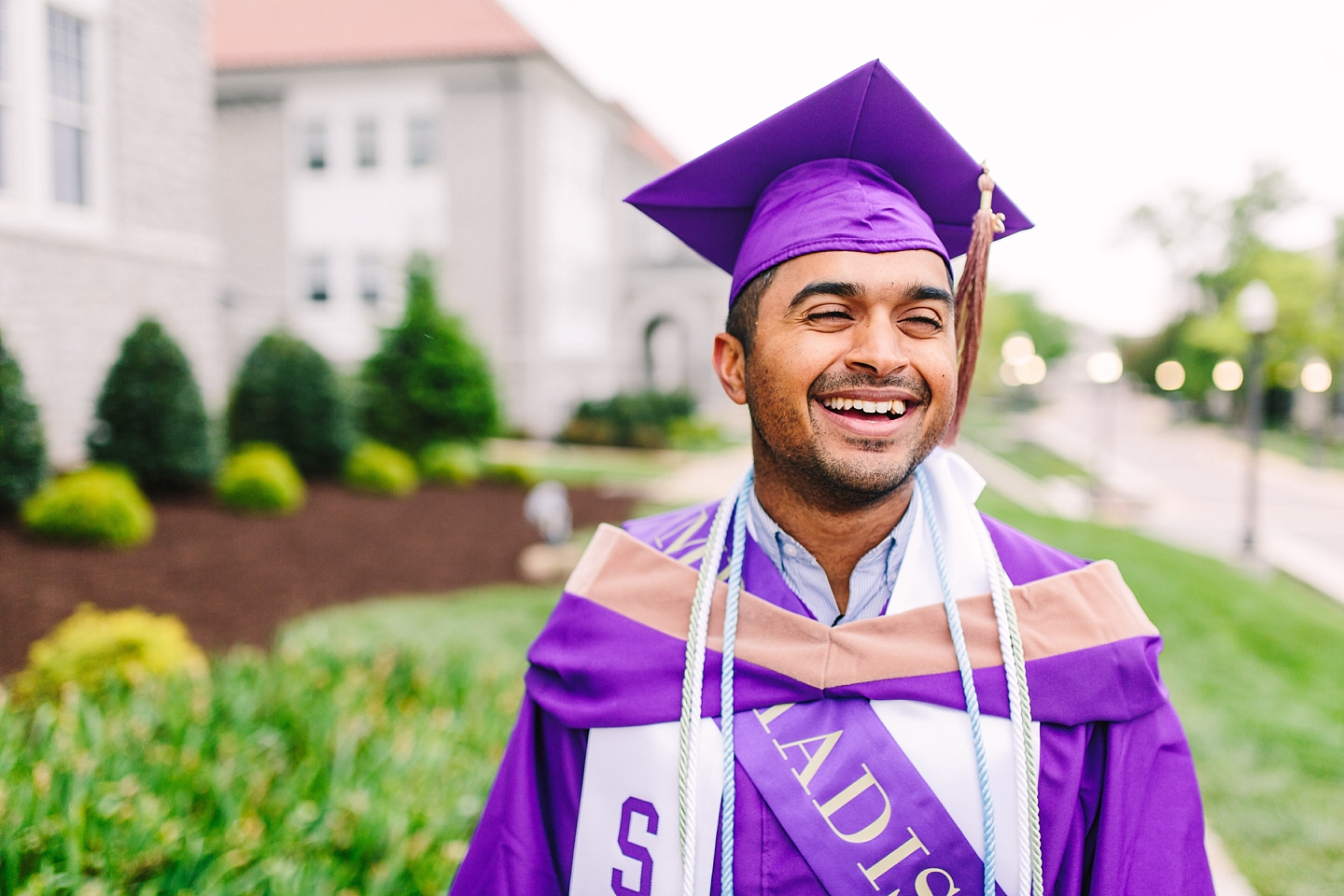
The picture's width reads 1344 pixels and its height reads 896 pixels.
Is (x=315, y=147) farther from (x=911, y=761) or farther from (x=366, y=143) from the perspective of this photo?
(x=911, y=761)

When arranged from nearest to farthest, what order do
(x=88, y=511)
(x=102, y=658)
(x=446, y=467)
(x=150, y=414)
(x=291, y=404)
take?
(x=102, y=658)
(x=88, y=511)
(x=150, y=414)
(x=291, y=404)
(x=446, y=467)

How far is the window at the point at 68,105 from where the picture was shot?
8461 millimetres

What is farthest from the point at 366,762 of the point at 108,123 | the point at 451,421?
the point at 451,421

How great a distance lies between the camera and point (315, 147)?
20.6 metres

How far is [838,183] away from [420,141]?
2062cm

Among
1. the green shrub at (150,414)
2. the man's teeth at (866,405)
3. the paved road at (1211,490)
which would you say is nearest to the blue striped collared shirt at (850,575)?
the man's teeth at (866,405)

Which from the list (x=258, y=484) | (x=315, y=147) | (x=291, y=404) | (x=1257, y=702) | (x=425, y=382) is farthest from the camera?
(x=315, y=147)

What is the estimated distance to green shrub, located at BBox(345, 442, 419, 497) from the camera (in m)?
12.1

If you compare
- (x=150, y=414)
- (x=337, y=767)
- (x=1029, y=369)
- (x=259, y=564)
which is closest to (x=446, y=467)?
(x=150, y=414)

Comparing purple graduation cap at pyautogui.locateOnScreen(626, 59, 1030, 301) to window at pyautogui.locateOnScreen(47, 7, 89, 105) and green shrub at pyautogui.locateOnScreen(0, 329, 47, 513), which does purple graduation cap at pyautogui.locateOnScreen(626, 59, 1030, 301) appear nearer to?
green shrub at pyautogui.locateOnScreen(0, 329, 47, 513)

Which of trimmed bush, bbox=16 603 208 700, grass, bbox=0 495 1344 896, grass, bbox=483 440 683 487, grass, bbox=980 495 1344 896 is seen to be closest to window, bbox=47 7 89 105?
grass, bbox=0 495 1344 896

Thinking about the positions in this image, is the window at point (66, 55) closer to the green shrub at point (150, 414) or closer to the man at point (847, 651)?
the green shrub at point (150, 414)

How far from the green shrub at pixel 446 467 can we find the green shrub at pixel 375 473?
4.07 ft

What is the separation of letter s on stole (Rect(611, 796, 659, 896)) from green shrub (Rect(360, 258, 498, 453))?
542 inches
